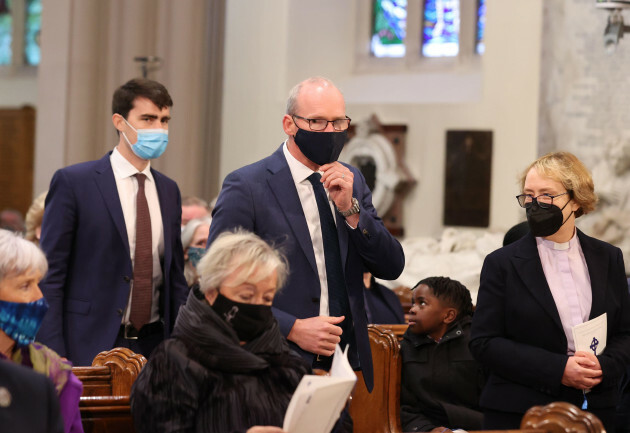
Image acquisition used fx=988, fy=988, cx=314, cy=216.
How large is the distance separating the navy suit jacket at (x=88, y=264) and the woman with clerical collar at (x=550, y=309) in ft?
4.70

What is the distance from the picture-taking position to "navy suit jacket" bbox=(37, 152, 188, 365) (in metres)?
4.32

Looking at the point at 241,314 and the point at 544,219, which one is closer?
the point at 241,314

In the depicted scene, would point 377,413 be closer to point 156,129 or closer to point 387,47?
point 156,129

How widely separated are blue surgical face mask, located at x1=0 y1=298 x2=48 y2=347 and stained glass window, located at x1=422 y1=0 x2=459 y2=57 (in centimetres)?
1050

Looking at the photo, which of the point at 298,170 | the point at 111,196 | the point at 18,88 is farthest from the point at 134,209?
the point at 18,88

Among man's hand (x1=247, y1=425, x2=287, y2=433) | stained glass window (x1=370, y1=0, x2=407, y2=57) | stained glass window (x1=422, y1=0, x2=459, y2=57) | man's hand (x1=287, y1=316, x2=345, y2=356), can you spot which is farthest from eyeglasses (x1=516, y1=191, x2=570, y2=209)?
stained glass window (x1=370, y1=0, x2=407, y2=57)

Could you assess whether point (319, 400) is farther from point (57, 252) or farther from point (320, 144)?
point (57, 252)

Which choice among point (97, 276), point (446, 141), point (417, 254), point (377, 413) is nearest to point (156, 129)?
point (97, 276)

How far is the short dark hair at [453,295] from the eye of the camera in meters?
4.96

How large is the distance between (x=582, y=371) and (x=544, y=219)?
570 mm

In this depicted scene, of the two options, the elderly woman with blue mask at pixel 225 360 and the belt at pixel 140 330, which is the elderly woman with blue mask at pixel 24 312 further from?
the belt at pixel 140 330

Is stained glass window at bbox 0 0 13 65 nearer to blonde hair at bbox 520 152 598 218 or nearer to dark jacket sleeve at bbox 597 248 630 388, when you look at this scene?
blonde hair at bbox 520 152 598 218

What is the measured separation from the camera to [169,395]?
109 inches

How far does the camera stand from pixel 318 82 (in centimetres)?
353
